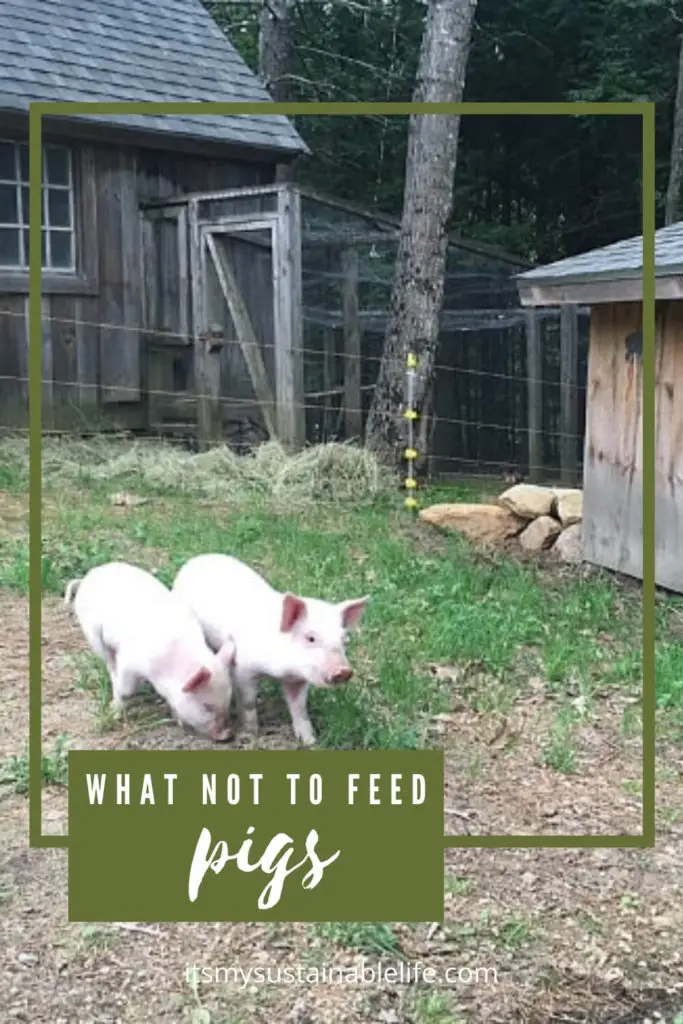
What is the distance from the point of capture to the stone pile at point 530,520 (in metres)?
5.46

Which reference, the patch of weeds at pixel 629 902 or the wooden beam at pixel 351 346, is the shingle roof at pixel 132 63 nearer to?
the wooden beam at pixel 351 346

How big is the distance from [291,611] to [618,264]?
11.5 ft

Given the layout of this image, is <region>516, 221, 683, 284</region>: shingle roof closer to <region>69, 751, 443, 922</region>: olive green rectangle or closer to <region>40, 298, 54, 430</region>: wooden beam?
<region>69, 751, 443, 922</region>: olive green rectangle

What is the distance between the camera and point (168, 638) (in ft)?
8.80

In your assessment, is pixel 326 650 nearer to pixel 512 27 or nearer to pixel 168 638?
pixel 168 638

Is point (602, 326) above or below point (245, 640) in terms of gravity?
above

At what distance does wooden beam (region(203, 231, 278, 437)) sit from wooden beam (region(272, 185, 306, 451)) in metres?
0.09

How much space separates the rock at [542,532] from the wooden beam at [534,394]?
117 inches

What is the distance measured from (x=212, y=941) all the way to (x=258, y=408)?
20.4 ft

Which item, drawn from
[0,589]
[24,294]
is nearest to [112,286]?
[24,294]

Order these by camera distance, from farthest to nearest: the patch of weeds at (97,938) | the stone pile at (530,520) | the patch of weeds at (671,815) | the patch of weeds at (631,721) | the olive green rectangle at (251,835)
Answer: the stone pile at (530,520) → the patch of weeds at (631,721) → the patch of weeds at (671,815) → the patch of weeds at (97,938) → the olive green rectangle at (251,835)

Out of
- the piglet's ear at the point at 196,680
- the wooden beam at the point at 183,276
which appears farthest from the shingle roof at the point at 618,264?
the wooden beam at the point at 183,276

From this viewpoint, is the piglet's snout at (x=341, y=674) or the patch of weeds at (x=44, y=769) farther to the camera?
the patch of weeds at (x=44, y=769)

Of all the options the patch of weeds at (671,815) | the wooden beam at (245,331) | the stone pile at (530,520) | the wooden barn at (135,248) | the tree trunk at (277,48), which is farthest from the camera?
the tree trunk at (277,48)
